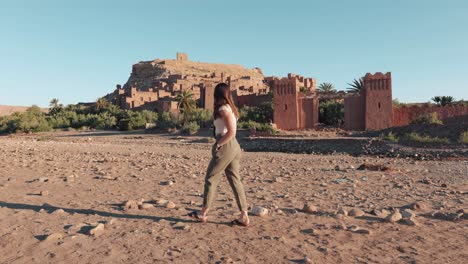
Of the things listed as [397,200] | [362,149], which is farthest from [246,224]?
[362,149]

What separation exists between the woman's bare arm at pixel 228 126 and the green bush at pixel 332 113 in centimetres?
2765

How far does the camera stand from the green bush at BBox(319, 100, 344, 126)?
1209 inches

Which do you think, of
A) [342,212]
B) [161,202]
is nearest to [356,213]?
[342,212]

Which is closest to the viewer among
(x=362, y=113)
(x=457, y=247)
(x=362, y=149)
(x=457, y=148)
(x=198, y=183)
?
(x=457, y=247)

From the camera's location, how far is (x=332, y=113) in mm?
31062

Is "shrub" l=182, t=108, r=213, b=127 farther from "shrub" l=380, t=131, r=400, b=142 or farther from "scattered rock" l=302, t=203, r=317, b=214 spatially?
"scattered rock" l=302, t=203, r=317, b=214

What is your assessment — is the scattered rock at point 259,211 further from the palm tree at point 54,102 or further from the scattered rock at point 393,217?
the palm tree at point 54,102

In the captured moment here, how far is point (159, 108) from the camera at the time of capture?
1768 inches

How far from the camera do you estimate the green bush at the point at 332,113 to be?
30.7 m

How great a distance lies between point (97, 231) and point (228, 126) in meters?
1.55

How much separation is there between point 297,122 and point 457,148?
1496cm

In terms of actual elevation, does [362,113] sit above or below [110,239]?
above

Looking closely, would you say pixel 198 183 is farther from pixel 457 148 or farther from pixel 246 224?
pixel 457 148

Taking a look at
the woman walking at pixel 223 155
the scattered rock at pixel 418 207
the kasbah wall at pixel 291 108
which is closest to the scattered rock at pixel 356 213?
the scattered rock at pixel 418 207
